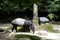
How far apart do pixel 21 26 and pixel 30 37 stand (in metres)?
2.24

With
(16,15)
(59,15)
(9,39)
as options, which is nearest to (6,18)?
(16,15)

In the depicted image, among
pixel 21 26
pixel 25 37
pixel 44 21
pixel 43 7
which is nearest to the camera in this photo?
pixel 25 37

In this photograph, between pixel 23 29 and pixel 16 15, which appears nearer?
pixel 23 29

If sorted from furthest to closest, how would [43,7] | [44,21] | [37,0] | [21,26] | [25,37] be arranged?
[43,7], [44,21], [21,26], [25,37], [37,0]

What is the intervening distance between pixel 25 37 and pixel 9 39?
2.76ft

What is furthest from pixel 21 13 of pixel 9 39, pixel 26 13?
pixel 9 39

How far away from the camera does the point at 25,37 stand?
8281 millimetres

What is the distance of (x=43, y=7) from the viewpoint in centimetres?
2198

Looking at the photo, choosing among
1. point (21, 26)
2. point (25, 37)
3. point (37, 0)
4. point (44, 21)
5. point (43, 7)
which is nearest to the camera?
point (37, 0)

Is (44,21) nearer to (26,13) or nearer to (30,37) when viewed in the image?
(30,37)

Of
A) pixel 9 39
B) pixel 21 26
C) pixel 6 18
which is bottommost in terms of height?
pixel 9 39

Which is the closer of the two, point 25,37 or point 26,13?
point 25,37

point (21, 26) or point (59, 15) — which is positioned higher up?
point (59, 15)

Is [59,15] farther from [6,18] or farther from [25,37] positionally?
[25,37]
